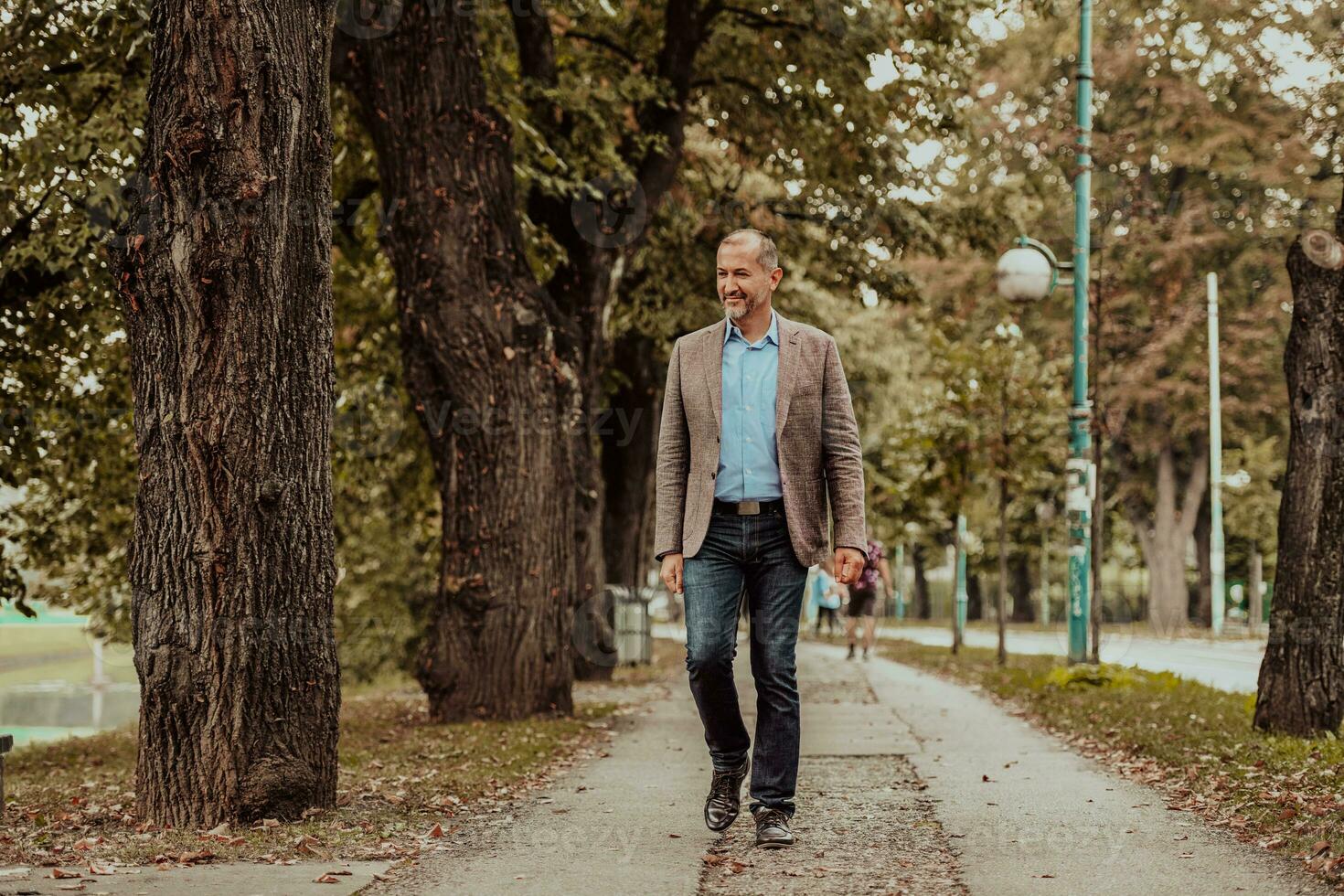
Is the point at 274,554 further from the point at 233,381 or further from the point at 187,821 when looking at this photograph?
the point at 187,821

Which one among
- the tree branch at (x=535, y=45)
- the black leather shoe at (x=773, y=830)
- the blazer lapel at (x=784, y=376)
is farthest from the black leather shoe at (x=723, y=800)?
the tree branch at (x=535, y=45)

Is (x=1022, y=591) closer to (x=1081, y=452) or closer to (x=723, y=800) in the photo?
(x=1081, y=452)

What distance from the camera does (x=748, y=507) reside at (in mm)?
5621

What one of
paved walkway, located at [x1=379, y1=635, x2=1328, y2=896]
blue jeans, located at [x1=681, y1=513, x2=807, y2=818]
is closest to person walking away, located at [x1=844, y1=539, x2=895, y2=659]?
paved walkway, located at [x1=379, y1=635, x2=1328, y2=896]

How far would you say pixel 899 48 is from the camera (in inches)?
568

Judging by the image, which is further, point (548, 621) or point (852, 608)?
point (852, 608)

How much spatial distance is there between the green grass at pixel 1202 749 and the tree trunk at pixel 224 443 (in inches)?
154

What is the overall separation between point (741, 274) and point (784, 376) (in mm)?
415

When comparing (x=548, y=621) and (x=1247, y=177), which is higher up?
(x=1247, y=177)

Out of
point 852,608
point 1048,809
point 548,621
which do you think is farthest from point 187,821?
point 852,608

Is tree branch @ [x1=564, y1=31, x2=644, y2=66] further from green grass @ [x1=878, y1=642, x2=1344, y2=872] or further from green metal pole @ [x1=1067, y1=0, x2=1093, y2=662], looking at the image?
green grass @ [x1=878, y1=642, x2=1344, y2=872]

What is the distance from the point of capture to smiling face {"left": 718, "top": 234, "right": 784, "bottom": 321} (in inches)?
224

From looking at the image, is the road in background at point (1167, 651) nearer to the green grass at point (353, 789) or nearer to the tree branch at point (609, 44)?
the green grass at point (353, 789)

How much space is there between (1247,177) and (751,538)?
98.0 feet
